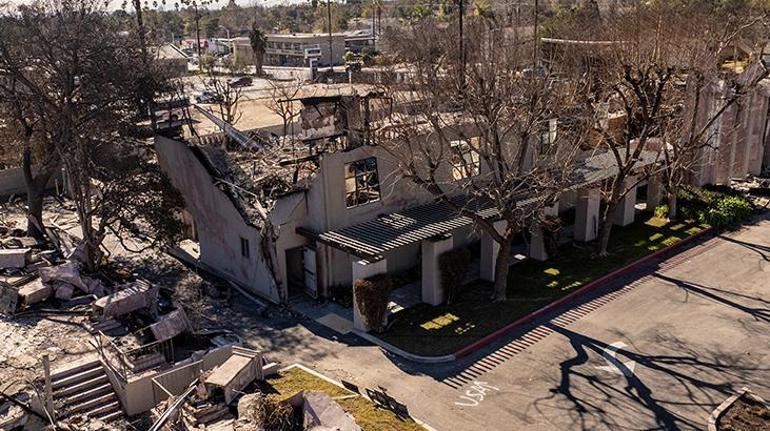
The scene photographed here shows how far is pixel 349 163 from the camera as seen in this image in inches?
882

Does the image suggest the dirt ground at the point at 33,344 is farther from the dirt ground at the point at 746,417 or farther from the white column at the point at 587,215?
the white column at the point at 587,215

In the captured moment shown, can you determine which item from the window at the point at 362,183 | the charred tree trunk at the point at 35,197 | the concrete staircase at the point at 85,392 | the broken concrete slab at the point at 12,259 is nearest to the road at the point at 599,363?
the concrete staircase at the point at 85,392

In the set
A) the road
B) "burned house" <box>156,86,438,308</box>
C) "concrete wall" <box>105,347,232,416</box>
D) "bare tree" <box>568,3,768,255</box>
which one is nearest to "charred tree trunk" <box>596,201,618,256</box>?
"bare tree" <box>568,3,768,255</box>

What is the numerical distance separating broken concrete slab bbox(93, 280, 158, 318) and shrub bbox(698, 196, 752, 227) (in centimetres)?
2231

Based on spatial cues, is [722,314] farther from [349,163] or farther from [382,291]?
[349,163]

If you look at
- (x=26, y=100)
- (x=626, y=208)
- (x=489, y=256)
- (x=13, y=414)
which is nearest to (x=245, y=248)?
(x=489, y=256)

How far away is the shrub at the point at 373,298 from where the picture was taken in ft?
65.2

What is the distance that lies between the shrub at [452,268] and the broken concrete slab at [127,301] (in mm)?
9028

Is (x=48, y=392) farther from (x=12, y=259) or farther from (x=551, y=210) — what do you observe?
(x=551, y=210)

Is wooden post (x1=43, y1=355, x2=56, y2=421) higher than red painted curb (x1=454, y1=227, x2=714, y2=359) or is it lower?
higher

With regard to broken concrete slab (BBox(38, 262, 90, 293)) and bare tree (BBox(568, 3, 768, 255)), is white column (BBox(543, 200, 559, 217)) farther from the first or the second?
→ broken concrete slab (BBox(38, 262, 90, 293))

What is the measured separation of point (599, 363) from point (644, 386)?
4.69ft

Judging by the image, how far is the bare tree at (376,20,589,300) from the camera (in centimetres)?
2045

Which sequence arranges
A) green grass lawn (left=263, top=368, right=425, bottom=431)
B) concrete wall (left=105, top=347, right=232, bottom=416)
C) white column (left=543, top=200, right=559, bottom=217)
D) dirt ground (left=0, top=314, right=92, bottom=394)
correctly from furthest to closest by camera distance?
white column (left=543, top=200, right=559, bottom=217) < dirt ground (left=0, top=314, right=92, bottom=394) < concrete wall (left=105, top=347, right=232, bottom=416) < green grass lawn (left=263, top=368, right=425, bottom=431)
